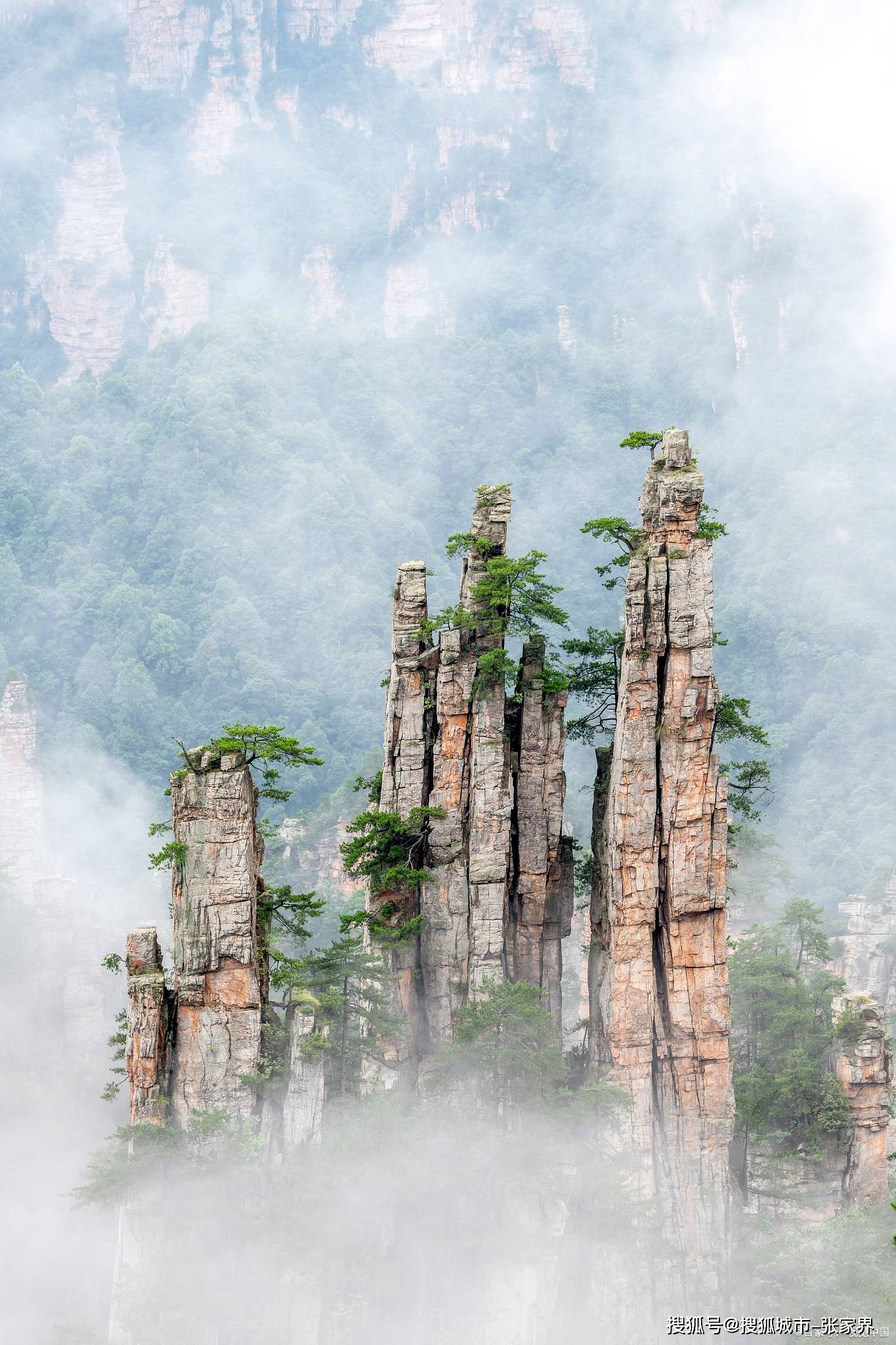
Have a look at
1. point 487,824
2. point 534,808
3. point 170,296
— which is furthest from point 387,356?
point 487,824

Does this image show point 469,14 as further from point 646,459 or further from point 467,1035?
point 467,1035

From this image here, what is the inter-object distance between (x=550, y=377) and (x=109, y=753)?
67.1 metres

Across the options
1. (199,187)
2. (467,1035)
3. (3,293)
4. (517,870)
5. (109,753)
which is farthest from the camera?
(199,187)

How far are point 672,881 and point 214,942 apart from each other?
1165 centimetres

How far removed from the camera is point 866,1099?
50000 millimetres

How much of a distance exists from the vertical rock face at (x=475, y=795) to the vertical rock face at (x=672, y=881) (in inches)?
97.6

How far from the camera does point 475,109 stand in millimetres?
178750

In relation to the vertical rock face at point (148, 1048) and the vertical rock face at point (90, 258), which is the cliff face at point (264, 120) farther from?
the vertical rock face at point (148, 1048)

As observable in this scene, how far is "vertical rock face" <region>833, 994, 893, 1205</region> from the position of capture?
4969 cm

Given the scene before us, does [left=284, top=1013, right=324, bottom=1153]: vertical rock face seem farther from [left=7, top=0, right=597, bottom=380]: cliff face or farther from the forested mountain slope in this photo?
[left=7, top=0, right=597, bottom=380]: cliff face

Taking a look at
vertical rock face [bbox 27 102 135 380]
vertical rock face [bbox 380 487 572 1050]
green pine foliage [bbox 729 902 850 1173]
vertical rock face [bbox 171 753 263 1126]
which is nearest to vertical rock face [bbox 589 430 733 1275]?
vertical rock face [bbox 380 487 572 1050]

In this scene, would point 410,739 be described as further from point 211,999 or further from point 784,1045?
point 784,1045

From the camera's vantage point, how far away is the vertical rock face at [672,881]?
41.8m

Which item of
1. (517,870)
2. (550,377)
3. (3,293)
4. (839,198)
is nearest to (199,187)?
(3,293)
